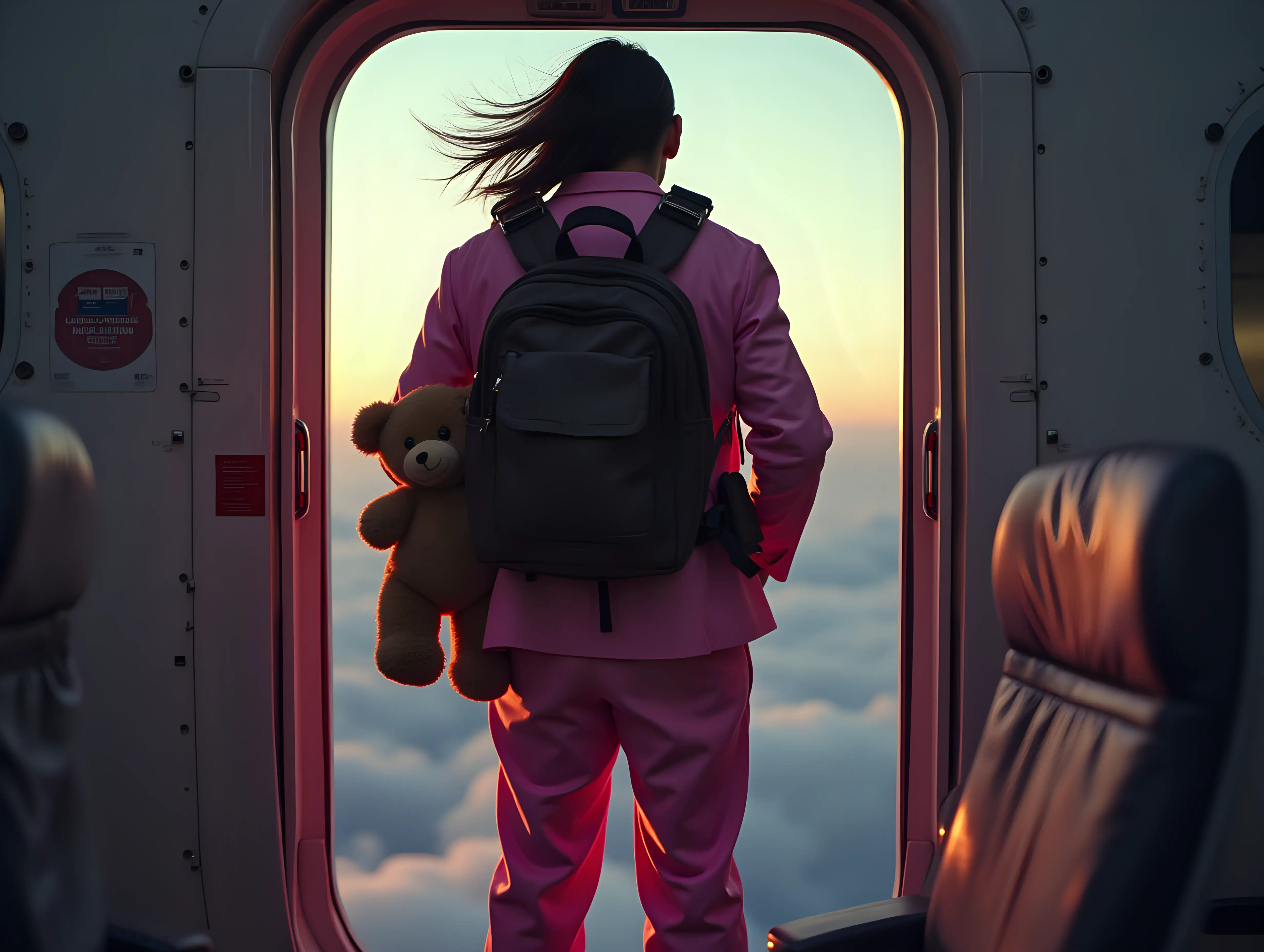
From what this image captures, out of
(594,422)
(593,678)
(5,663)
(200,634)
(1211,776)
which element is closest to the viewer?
(1211,776)

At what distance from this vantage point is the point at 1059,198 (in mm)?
1985

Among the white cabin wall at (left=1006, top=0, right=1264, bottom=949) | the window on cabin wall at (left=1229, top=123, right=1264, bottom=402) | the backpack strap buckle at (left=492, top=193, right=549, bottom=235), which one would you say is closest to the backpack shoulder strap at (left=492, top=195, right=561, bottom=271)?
the backpack strap buckle at (left=492, top=193, right=549, bottom=235)

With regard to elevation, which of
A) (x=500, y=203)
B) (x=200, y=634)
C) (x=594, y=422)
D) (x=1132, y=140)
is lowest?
(x=200, y=634)

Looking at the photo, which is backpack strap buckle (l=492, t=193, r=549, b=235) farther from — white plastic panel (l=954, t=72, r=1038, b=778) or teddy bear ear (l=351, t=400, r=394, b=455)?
white plastic panel (l=954, t=72, r=1038, b=778)

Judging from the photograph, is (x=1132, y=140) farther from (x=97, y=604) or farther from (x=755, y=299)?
(x=97, y=604)

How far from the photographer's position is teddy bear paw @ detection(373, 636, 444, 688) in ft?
4.73

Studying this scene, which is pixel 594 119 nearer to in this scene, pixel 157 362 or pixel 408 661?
pixel 408 661

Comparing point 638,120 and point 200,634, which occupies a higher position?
point 638,120

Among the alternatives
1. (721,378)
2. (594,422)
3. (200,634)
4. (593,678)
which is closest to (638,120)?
(721,378)

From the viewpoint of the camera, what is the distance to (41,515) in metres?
1.07

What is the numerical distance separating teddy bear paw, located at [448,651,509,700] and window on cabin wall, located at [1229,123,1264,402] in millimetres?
1717

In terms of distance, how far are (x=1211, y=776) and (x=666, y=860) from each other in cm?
90

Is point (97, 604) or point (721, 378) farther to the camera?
point (97, 604)

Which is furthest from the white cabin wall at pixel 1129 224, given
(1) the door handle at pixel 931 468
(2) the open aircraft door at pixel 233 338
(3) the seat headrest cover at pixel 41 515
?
(3) the seat headrest cover at pixel 41 515
